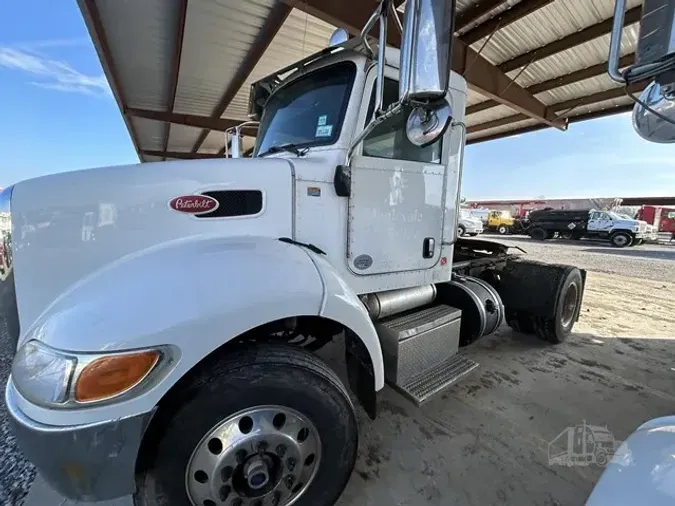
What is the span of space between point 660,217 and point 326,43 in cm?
3224

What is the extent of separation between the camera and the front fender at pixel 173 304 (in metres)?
1.20

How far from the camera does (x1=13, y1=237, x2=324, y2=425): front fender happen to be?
1.20m

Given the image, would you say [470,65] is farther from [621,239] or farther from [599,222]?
[599,222]

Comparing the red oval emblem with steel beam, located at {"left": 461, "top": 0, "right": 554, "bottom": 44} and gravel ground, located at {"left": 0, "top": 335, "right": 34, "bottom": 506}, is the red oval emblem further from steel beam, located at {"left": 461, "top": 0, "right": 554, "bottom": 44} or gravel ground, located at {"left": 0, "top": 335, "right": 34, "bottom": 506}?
steel beam, located at {"left": 461, "top": 0, "right": 554, "bottom": 44}

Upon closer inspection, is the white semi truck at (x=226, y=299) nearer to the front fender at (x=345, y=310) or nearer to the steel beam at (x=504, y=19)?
the front fender at (x=345, y=310)

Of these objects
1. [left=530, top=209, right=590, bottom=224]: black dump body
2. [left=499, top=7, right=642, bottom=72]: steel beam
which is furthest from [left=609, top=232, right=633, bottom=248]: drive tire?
[left=499, top=7, right=642, bottom=72]: steel beam

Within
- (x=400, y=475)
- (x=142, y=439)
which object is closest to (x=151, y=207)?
(x=142, y=439)

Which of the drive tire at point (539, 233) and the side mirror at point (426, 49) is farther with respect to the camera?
the drive tire at point (539, 233)

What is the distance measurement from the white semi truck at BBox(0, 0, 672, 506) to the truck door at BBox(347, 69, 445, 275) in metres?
0.01

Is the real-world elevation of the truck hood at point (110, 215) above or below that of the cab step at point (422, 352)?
above

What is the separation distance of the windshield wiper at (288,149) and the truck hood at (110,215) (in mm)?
420

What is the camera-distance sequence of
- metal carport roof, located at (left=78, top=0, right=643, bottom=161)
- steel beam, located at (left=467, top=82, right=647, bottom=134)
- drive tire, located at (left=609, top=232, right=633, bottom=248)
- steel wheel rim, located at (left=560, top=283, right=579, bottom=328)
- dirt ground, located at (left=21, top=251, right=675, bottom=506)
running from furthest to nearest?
1. drive tire, located at (left=609, top=232, right=633, bottom=248)
2. steel beam, located at (left=467, top=82, right=647, bottom=134)
3. metal carport roof, located at (left=78, top=0, right=643, bottom=161)
4. steel wheel rim, located at (left=560, top=283, right=579, bottom=328)
5. dirt ground, located at (left=21, top=251, right=675, bottom=506)

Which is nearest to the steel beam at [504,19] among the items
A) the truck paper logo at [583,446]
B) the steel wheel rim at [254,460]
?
the truck paper logo at [583,446]

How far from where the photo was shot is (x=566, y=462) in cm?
215
